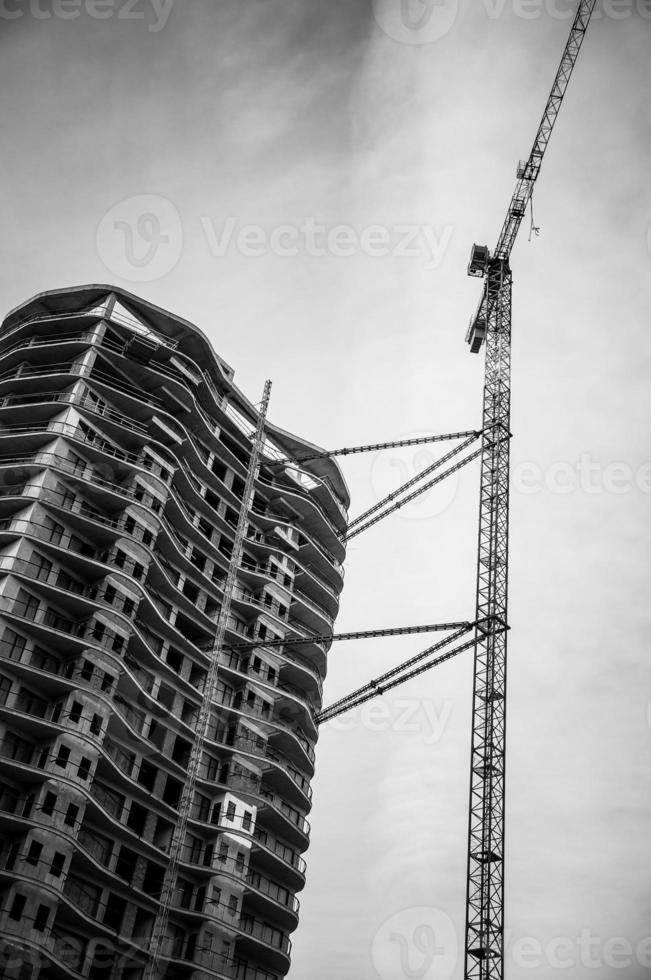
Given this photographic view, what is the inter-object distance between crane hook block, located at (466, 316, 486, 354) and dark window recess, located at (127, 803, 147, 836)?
6583cm

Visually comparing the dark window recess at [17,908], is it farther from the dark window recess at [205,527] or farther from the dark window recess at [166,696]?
the dark window recess at [205,527]

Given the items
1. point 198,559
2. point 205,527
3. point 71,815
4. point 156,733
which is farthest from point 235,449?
point 71,815

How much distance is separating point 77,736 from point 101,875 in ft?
29.8

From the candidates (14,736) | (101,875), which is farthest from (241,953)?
(14,736)

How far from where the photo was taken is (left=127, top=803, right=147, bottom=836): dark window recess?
232 feet

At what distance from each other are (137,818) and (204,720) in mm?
9418

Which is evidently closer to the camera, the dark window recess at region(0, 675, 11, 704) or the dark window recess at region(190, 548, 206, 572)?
the dark window recess at region(0, 675, 11, 704)

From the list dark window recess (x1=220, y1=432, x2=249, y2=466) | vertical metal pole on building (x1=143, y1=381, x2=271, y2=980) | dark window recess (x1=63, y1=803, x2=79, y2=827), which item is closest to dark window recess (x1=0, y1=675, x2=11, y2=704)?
dark window recess (x1=63, y1=803, x2=79, y2=827)

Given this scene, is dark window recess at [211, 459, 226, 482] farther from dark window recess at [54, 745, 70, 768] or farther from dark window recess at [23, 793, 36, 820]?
dark window recess at [23, 793, 36, 820]

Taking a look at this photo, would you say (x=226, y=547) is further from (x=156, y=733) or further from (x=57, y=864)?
(x=57, y=864)

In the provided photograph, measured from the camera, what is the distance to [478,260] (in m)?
116

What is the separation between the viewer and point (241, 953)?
244ft

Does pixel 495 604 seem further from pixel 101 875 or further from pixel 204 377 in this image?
pixel 101 875

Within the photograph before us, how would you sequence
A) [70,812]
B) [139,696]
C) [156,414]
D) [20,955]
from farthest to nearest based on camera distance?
[156,414]
[139,696]
[70,812]
[20,955]
